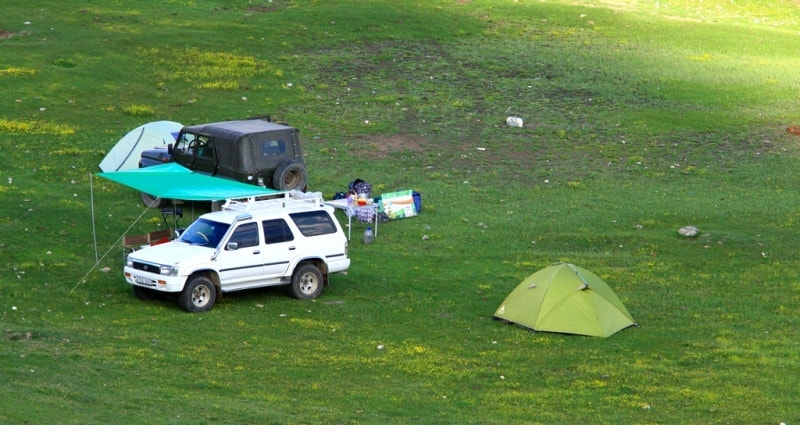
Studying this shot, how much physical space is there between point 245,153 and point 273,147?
89 centimetres

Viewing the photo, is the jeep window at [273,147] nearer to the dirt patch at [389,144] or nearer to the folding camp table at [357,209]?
the folding camp table at [357,209]

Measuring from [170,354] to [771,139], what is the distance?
96.1 feet

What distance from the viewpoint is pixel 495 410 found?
1742 cm

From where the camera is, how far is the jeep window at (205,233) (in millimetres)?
23078

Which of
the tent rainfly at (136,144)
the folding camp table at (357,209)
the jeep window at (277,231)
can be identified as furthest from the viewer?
the tent rainfly at (136,144)

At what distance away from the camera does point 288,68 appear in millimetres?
48500

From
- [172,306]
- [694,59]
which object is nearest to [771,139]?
[694,59]

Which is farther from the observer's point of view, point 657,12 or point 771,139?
point 657,12

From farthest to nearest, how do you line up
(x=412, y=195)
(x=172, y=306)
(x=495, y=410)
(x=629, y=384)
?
1. (x=412, y=195)
2. (x=172, y=306)
3. (x=629, y=384)
4. (x=495, y=410)

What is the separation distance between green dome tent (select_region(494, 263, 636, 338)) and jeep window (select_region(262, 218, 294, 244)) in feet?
14.3

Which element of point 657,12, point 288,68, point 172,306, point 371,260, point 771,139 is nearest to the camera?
point 172,306

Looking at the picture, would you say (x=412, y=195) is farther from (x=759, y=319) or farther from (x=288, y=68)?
(x=288, y=68)

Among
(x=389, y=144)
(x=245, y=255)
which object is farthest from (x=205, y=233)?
(x=389, y=144)

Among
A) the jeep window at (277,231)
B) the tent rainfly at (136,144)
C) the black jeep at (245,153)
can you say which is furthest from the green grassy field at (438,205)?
the black jeep at (245,153)
